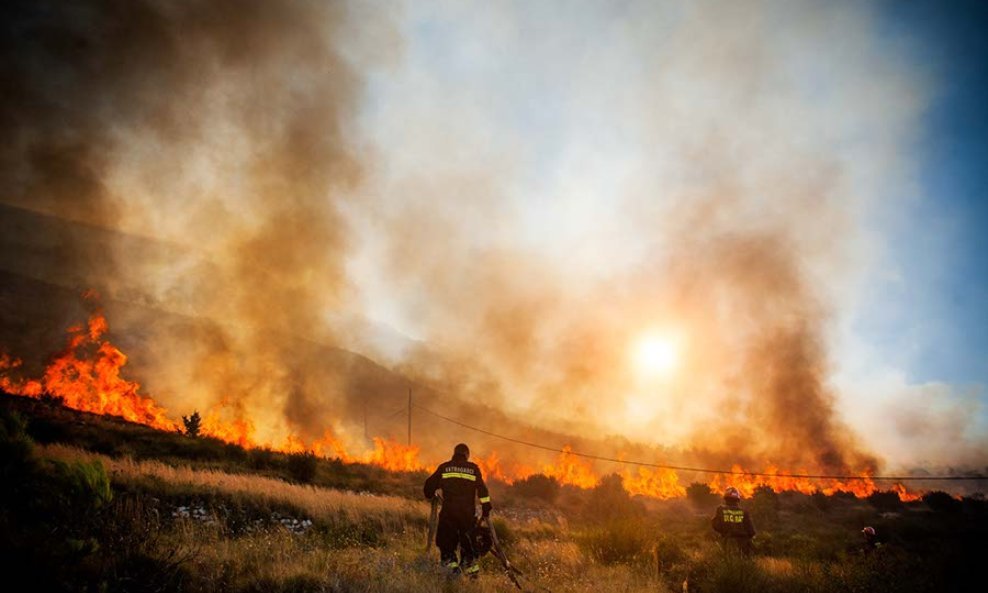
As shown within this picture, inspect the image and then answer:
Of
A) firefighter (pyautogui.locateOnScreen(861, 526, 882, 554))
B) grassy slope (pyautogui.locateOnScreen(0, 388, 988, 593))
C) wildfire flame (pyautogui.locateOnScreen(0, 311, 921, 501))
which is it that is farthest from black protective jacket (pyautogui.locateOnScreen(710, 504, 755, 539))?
wildfire flame (pyautogui.locateOnScreen(0, 311, 921, 501))

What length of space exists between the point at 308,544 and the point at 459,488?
12.4 feet

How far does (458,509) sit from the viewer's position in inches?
291

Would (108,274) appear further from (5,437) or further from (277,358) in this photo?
(5,437)

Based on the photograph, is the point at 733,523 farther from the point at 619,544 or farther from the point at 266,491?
the point at 266,491

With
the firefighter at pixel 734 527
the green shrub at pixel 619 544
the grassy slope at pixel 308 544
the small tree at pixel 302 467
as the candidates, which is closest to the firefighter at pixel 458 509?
the grassy slope at pixel 308 544

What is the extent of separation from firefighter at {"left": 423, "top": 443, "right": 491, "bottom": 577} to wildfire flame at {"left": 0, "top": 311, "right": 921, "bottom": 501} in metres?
18.5

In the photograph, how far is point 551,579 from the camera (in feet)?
26.9

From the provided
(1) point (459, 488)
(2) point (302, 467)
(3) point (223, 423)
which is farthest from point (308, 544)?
(3) point (223, 423)

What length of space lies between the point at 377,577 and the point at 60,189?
67559mm

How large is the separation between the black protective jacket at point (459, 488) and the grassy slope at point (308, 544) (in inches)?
39.2

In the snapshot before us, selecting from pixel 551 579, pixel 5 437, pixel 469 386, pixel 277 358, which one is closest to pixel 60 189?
pixel 277 358

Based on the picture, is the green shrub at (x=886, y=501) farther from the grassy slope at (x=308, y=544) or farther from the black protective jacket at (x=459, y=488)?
the black protective jacket at (x=459, y=488)

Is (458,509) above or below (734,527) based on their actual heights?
above

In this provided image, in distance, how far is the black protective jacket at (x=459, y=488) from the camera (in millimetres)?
7418
